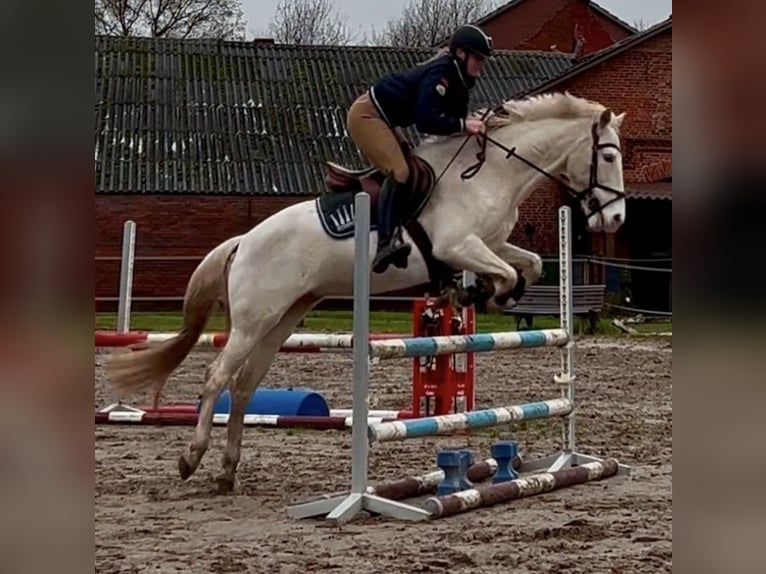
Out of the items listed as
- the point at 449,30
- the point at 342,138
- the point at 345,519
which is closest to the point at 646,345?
the point at 342,138

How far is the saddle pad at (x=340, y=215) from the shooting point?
5.20 m

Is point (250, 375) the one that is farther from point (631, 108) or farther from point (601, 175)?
point (631, 108)

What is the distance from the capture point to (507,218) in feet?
17.7

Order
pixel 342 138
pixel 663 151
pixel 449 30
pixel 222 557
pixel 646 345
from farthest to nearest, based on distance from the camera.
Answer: pixel 449 30, pixel 342 138, pixel 663 151, pixel 646 345, pixel 222 557

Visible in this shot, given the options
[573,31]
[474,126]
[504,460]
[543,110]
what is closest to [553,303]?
[543,110]

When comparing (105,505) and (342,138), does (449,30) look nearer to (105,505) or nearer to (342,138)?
(342,138)

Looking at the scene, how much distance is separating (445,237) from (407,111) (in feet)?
2.05

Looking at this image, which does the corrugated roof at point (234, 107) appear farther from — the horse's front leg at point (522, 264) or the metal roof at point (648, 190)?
the horse's front leg at point (522, 264)

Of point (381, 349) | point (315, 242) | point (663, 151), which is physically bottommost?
point (381, 349)

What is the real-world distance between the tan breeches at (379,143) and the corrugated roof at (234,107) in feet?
48.3

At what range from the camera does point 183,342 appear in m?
5.75

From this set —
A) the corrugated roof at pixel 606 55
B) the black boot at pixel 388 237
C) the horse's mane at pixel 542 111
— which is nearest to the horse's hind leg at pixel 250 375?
the black boot at pixel 388 237

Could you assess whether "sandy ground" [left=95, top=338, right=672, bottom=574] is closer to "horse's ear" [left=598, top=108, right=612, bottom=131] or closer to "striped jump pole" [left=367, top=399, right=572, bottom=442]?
"striped jump pole" [left=367, top=399, right=572, bottom=442]
